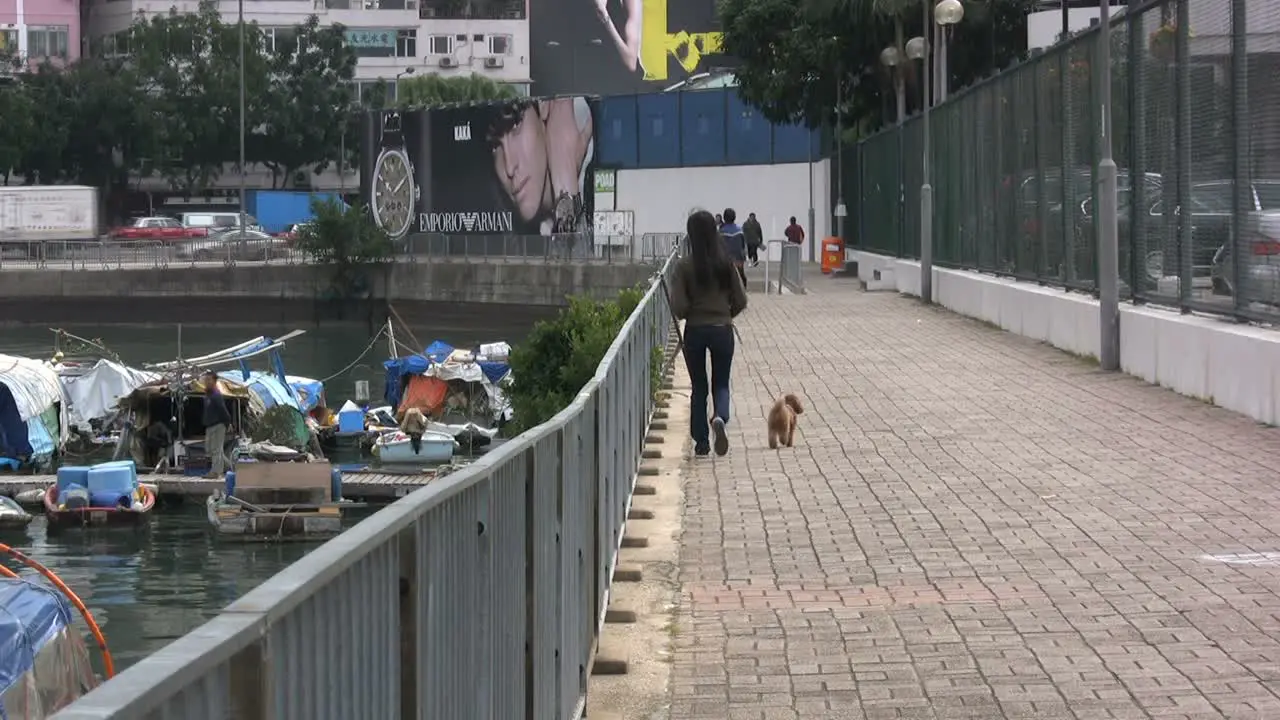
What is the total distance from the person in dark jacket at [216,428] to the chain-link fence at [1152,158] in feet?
78.3

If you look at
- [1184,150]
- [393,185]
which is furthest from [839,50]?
[1184,150]

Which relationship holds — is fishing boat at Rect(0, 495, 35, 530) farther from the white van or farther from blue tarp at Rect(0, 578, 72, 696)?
the white van

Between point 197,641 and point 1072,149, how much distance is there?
2080 centimetres

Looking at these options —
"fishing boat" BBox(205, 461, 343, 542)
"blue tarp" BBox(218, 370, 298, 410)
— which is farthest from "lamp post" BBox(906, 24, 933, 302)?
"blue tarp" BBox(218, 370, 298, 410)

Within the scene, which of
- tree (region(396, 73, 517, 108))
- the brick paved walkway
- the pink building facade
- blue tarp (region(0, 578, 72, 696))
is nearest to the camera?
the brick paved walkway

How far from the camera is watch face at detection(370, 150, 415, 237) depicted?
84.4 meters

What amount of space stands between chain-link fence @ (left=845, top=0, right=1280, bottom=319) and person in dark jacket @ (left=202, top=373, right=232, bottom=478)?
78.3 ft

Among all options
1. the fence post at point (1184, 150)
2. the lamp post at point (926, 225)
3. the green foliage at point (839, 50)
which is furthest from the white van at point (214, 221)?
the fence post at point (1184, 150)

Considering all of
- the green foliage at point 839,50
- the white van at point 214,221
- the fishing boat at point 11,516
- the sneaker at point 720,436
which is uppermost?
the green foliage at point 839,50

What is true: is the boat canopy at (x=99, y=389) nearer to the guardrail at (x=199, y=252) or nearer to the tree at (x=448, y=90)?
the guardrail at (x=199, y=252)

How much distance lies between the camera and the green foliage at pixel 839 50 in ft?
180

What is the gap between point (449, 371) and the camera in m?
55.9

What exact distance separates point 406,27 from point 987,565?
101 metres

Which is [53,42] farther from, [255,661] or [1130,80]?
[255,661]
